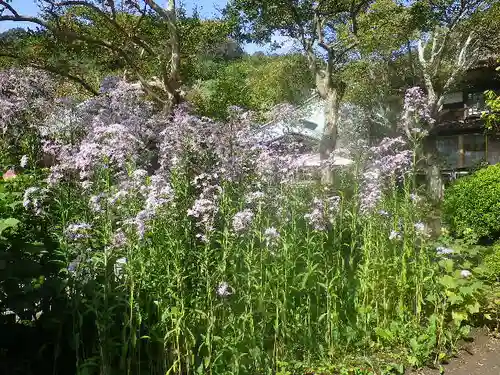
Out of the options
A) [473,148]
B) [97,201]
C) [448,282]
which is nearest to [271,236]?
[97,201]

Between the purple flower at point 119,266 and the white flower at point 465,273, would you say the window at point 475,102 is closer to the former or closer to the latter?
the white flower at point 465,273

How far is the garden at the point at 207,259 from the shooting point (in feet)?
9.61

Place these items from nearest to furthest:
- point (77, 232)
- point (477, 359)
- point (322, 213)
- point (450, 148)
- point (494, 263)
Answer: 1. point (77, 232)
2. point (477, 359)
3. point (322, 213)
4. point (494, 263)
5. point (450, 148)

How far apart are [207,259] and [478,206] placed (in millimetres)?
5945

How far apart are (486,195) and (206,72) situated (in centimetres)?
860

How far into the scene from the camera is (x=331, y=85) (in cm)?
1097

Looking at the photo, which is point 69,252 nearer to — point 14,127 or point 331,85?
point 14,127

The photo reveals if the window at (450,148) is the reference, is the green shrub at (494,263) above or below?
below

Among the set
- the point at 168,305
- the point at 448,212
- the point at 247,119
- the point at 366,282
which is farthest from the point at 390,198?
the point at 448,212

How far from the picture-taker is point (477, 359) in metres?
3.79

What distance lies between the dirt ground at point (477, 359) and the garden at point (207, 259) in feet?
0.26

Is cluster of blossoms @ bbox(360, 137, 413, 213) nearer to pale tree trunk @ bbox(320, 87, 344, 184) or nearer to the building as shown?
pale tree trunk @ bbox(320, 87, 344, 184)

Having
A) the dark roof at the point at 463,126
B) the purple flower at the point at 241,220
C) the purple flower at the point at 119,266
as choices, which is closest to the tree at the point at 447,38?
the dark roof at the point at 463,126

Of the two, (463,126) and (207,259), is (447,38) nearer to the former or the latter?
(463,126)
